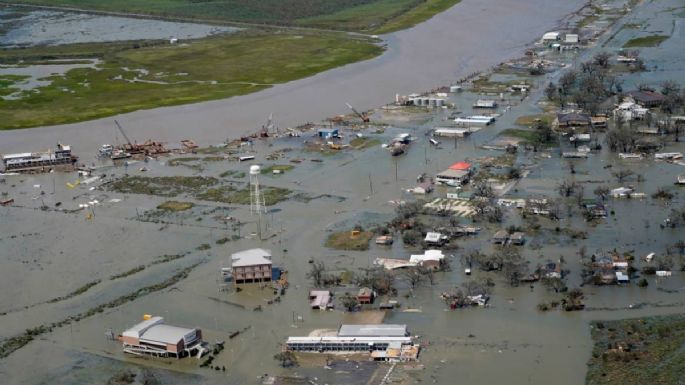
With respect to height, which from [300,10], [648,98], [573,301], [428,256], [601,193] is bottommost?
[573,301]

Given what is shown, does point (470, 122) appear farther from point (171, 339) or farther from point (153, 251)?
point (171, 339)

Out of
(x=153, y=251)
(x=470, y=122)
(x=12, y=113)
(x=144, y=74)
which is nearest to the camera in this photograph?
(x=153, y=251)

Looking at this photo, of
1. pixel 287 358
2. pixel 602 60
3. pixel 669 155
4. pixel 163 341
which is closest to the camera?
pixel 287 358

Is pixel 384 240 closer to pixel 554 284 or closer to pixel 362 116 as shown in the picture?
pixel 554 284

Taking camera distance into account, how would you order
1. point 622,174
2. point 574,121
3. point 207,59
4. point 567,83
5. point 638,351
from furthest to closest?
point 207,59, point 567,83, point 574,121, point 622,174, point 638,351

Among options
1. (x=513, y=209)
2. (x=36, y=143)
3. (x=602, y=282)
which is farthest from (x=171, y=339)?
(x=36, y=143)

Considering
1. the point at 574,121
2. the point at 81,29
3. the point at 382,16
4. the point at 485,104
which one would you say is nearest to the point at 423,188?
the point at 574,121

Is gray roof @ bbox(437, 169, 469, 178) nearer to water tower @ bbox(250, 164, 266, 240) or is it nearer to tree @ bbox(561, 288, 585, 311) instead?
water tower @ bbox(250, 164, 266, 240)
